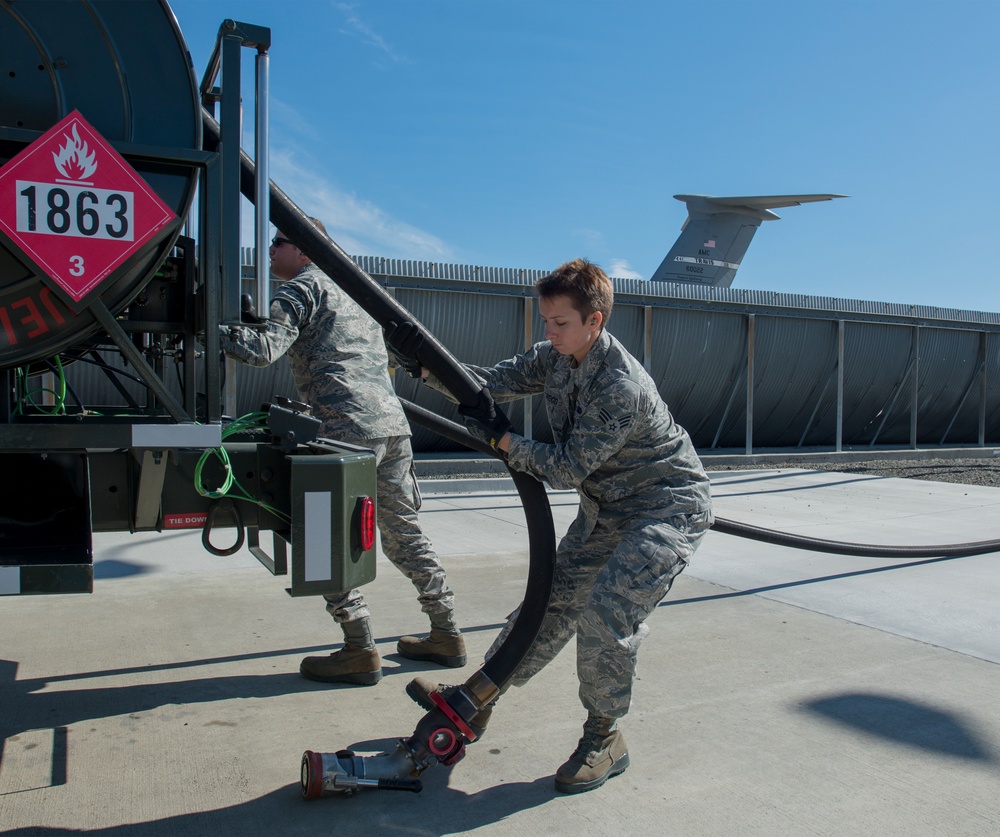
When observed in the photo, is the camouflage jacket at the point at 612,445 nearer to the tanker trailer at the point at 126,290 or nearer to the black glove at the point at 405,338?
the black glove at the point at 405,338

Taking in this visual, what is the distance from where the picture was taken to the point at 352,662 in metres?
3.65

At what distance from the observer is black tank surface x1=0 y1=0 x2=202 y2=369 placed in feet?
7.46

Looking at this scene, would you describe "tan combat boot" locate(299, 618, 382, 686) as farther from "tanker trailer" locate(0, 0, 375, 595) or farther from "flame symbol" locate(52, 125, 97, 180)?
"flame symbol" locate(52, 125, 97, 180)

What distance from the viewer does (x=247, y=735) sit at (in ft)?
10.3

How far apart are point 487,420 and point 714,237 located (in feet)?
61.1

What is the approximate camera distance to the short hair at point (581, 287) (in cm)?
281

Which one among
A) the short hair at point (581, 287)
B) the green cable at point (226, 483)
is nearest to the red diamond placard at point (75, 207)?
the green cable at point (226, 483)

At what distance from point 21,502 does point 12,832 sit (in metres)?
0.96

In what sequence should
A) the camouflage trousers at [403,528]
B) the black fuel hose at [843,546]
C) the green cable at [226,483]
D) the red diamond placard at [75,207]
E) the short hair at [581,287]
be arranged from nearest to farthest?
the red diamond placard at [75,207] < the green cable at [226,483] < the short hair at [581,287] < the camouflage trousers at [403,528] < the black fuel hose at [843,546]

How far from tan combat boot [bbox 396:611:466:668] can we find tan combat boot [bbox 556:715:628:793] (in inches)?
48.0

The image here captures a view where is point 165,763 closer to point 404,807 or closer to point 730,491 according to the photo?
point 404,807

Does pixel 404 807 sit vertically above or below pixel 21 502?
below

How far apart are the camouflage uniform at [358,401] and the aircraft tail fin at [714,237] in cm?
1736

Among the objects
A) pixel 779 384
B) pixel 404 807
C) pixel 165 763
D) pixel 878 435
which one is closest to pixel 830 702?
pixel 404 807
